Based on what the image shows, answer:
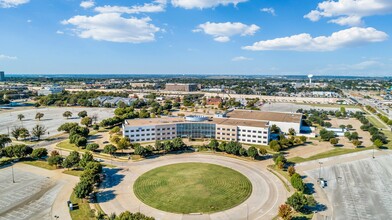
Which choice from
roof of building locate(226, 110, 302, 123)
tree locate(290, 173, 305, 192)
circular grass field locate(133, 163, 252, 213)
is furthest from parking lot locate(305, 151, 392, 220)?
roof of building locate(226, 110, 302, 123)

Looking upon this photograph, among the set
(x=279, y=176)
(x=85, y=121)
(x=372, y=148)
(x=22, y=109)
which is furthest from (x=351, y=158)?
(x=22, y=109)

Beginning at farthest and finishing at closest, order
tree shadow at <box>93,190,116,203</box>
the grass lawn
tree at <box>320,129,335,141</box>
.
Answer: tree at <box>320,129,335,141</box> < the grass lawn < tree shadow at <box>93,190,116,203</box>

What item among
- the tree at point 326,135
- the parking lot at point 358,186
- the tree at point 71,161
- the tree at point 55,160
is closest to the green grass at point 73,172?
the tree at point 71,161

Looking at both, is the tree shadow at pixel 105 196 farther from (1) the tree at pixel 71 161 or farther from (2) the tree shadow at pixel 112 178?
(1) the tree at pixel 71 161

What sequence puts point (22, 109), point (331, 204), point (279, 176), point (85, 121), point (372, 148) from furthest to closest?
point (22, 109) < point (85, 121) < point (372, 148) < point (279, 176) < point (331, 204)

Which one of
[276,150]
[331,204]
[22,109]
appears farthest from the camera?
[22,109]

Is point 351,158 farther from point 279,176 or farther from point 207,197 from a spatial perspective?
point 207,197

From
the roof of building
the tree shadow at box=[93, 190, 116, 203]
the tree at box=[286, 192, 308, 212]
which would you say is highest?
the roof of building

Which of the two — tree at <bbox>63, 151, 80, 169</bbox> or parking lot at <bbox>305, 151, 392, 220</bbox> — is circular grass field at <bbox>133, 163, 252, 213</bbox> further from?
parking lot at <bbox>305, 151, 392, 220</bbox>
